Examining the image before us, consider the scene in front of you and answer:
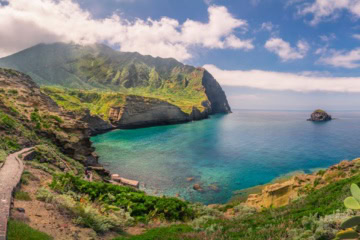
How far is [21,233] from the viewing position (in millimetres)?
7316

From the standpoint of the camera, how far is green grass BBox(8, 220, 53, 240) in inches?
281

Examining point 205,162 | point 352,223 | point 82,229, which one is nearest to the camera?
point 352,223

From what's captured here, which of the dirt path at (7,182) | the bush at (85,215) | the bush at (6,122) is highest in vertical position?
the bush at (6,122)

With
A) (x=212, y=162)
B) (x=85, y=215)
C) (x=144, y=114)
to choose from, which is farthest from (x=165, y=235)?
(x=144, y=114)

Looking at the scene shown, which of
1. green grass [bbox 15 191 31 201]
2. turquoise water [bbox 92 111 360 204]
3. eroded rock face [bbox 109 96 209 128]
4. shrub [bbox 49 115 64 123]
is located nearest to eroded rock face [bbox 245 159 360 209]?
turquoise water [bbox 92 111 360 204]

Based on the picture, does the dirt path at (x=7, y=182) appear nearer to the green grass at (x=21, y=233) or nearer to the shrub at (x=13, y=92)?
the green grass at (x=21, y=233)

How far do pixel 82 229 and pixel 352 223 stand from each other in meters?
10.8

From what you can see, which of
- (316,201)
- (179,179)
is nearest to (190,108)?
(179,179)

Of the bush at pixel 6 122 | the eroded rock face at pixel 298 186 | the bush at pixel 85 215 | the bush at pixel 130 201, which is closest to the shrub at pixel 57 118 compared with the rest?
the bush at pixel 6 122

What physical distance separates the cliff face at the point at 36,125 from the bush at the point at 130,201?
1385 centimetres

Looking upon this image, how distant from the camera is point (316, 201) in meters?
13.0

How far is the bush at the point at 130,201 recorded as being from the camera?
15.1 metres

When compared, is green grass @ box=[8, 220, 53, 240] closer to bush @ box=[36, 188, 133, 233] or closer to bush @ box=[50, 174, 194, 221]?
bush @ box=[36, 188, 133, 233]

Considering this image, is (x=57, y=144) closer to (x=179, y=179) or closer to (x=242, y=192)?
(x=179, y=179)
